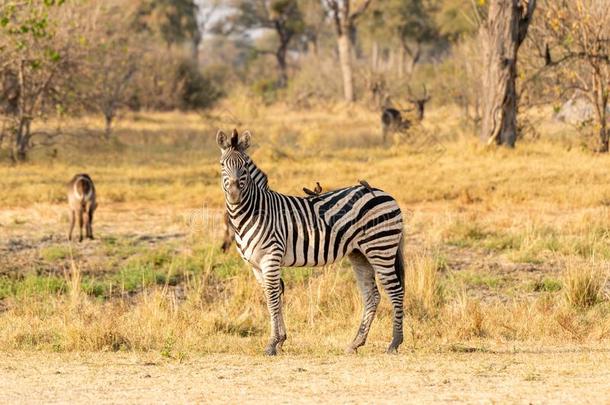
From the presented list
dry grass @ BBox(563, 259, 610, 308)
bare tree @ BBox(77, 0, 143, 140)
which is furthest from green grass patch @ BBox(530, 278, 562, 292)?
bare tree @ BBox(77, 0, 143, 140)

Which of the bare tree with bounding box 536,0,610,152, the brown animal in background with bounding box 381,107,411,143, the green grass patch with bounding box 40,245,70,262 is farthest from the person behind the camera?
the brown animal in background with bounding box 381,107,411,143

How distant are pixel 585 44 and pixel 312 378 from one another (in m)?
14.7

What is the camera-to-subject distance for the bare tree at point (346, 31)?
42.6 m

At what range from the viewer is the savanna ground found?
7070 millimetres

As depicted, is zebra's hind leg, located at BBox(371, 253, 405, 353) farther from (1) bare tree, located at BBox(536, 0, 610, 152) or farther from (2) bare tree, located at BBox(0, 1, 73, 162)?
(2) bare tree, located at BBox(0, 1, 73, 162)

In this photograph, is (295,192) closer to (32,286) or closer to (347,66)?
(32,286)

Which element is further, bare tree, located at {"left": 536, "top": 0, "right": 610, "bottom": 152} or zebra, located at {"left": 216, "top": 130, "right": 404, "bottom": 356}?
bare tree, located at {"left": 536, "top": 0, "right": 610, "bottom": 152}

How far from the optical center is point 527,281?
11.6 m

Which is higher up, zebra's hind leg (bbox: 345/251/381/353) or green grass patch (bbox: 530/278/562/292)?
zebra's hind leg (bbox: 345/251/381/353)

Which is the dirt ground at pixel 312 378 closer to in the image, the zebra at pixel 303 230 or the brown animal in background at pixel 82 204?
the zebra at pixel 303 230

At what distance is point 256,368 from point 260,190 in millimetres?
1481

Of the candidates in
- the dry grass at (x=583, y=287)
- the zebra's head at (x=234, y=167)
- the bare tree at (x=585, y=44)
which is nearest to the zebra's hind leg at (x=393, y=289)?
the zebra's head at (x=234, y=167)

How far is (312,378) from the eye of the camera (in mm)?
7070

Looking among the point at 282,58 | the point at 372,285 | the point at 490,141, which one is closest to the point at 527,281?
the point at 372,285
